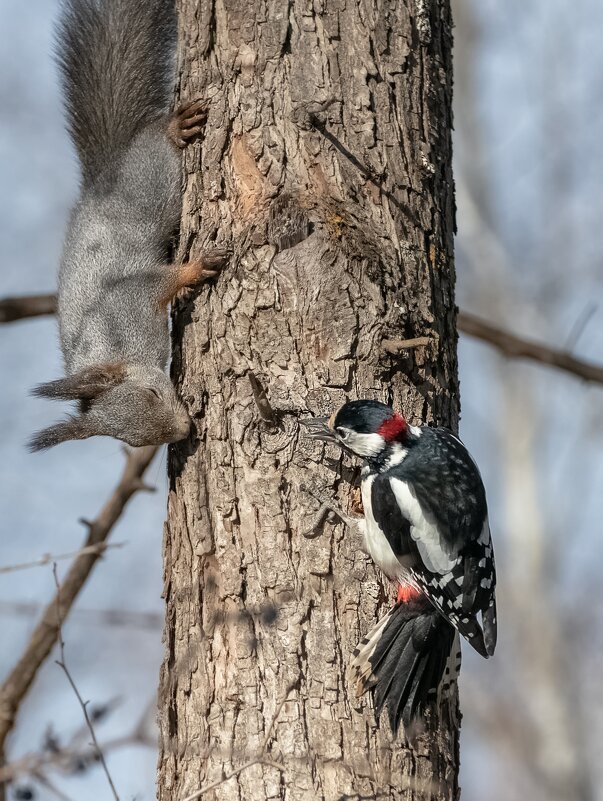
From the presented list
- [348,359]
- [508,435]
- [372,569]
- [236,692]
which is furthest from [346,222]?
[508,435]

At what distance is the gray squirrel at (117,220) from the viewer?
337 centimetres

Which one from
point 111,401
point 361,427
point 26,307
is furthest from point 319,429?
point 26,307

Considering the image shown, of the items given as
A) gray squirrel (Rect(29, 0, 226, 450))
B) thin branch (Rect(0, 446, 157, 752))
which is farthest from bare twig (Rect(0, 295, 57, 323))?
thin branch (Rect(0, 446, 157, 752))

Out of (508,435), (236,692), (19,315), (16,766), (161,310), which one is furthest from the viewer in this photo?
(508,435)

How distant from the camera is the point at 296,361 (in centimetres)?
268

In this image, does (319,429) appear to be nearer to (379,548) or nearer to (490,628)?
(379,548)

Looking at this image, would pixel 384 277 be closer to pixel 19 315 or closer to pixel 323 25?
pixel 323 25

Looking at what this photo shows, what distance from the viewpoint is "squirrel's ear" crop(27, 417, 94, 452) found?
3.27 metres

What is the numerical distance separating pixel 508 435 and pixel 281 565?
Result: 724cm

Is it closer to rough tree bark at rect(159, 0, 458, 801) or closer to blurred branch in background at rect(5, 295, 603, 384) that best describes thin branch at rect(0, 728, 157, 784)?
rough tree bark at rect(159, 0, 458, 801)

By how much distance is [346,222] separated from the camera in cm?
274

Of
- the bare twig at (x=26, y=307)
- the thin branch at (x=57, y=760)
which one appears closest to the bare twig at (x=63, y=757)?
the thin branch at (x=57, y=760)

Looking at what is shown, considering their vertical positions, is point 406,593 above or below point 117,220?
below

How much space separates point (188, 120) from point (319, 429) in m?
1.13
